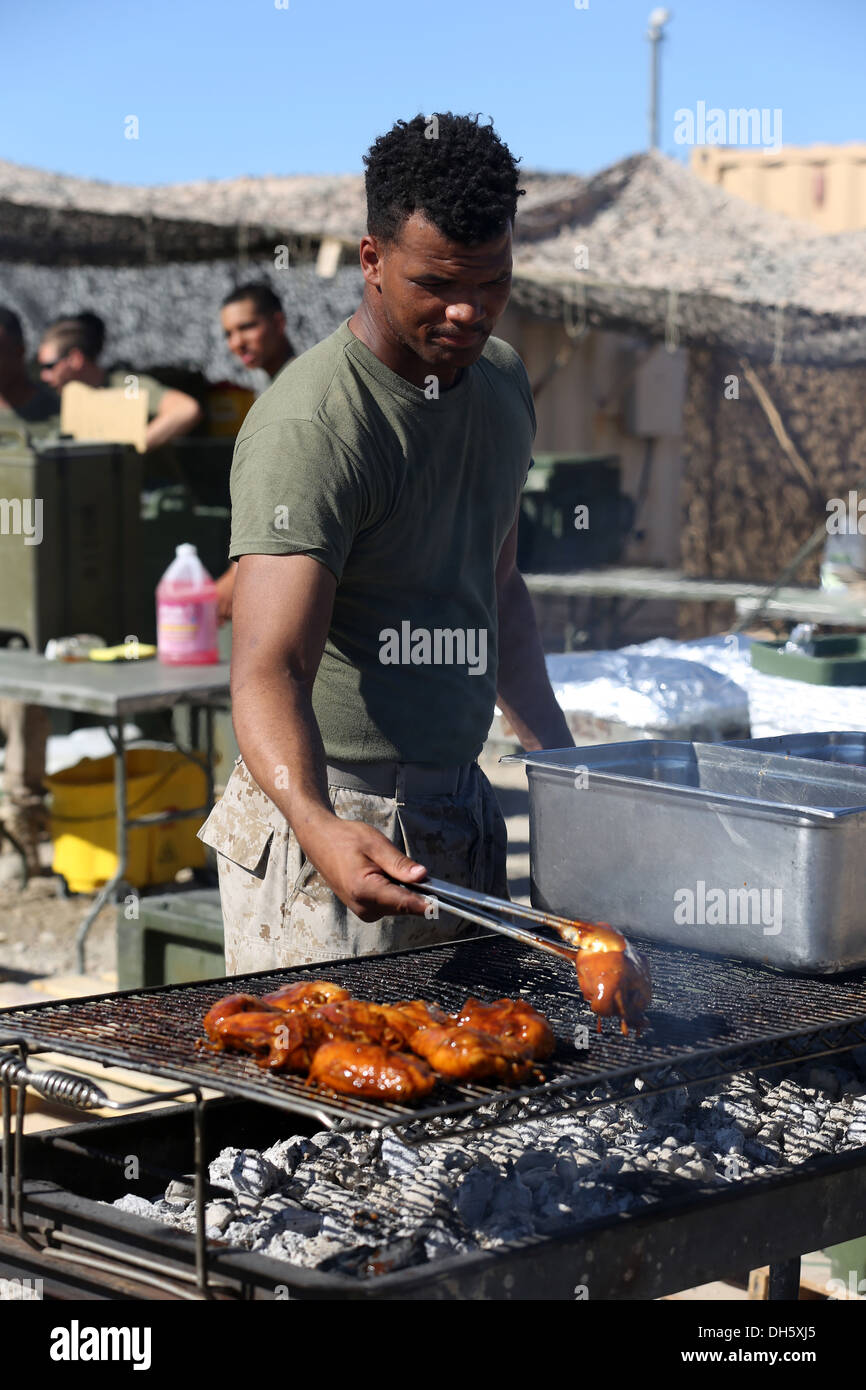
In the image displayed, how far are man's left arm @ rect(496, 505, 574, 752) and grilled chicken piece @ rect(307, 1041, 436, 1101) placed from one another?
Result: 1.24m

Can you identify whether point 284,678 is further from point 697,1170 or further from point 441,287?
point 697,1170

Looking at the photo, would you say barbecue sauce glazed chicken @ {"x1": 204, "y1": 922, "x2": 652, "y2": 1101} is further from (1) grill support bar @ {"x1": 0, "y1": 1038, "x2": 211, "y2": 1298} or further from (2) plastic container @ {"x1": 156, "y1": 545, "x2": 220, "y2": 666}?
(2) plastic container @ {"x1": 156, "y1": 545, "x2": 220, "y2": 666}

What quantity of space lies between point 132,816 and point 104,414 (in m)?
2.05

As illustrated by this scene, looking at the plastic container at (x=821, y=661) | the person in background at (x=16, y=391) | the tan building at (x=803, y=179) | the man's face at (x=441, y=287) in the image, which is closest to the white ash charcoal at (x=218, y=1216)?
the man's face at (x=441, y=287)

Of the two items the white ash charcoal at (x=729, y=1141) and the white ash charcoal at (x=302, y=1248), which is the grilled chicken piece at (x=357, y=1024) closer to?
the white ash charcoal at (x=302, y=1248)

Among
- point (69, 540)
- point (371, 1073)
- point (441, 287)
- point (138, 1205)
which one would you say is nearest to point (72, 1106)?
point (371, 1073)

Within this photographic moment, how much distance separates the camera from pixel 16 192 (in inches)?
422

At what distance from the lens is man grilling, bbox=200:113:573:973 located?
2342mm

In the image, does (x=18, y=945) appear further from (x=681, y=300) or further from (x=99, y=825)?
(x=681, y=300)

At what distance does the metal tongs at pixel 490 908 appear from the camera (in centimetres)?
205


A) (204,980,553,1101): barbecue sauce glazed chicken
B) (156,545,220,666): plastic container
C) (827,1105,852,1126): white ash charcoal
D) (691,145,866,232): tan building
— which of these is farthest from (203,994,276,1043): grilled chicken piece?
(691,145,866,232): tan building

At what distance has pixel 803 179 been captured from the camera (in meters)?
13.0

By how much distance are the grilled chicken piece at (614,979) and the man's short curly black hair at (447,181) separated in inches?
42.4

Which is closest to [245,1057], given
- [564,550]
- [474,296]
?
[474,296]
